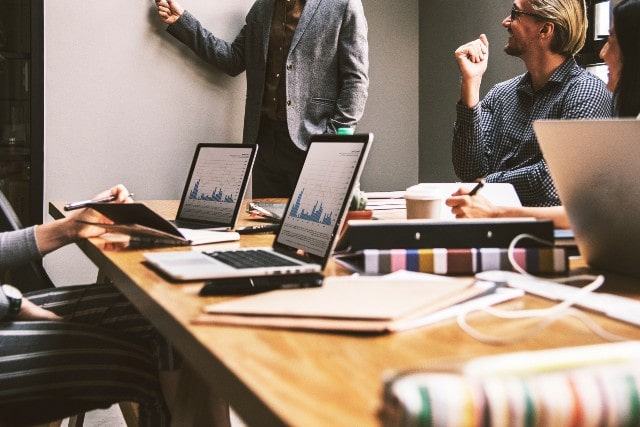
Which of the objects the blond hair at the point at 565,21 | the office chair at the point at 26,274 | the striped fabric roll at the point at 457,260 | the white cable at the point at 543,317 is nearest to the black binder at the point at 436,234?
the striped fabric roll at the point at 457,260

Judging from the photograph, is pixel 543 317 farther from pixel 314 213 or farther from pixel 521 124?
pixel 521 124

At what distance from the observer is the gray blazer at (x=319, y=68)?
324 centimetres

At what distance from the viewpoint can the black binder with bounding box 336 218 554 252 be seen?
1007 mm

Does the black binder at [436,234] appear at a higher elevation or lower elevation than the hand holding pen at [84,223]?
higher

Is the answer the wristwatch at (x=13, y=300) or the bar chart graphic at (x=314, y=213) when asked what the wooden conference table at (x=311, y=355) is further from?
the wristwatch at (x=13, y=300)

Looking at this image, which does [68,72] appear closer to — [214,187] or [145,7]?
[145,7]

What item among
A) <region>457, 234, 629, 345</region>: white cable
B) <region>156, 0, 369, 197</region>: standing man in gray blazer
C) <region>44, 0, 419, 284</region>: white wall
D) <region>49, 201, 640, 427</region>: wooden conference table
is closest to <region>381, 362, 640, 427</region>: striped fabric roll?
<region>49, 201, 640, 427</region>: wooden conference table

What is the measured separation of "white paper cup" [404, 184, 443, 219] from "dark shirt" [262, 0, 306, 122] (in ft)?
6.40

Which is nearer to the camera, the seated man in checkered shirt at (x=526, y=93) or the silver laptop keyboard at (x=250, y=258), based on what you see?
the silver laptop keyboard at (x=250, y=258)

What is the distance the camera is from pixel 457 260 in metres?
0.98

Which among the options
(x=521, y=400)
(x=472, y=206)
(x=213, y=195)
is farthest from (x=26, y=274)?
(x=521, y=400)

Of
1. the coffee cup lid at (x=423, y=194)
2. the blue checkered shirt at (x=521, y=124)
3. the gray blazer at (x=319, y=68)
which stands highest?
the gray blazer at (x=319, y=68)

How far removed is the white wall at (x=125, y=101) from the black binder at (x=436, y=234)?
2567 millimetres

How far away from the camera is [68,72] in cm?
324
